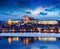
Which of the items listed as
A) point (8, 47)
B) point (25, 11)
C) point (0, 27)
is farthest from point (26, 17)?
point (8, 47)

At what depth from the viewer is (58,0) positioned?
440 cm

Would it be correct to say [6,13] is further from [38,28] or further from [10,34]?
[38,28]

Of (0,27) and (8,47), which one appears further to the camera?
(0,27)

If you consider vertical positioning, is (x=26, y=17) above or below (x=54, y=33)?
above

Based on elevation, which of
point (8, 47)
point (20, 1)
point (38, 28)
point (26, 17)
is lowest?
point (8, 47)

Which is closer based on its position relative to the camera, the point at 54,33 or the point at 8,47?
the point at 8,47

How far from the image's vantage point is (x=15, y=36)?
450cm

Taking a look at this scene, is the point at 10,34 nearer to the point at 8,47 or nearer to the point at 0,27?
the point at 0,27

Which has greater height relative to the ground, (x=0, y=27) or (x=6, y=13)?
(x=6, y=13)

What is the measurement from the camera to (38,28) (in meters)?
4.38

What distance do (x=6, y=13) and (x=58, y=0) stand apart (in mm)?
1326

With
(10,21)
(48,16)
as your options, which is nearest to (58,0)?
(48,16)

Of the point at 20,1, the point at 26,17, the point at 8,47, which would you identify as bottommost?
the point at 8,47

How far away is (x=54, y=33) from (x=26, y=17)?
0.81 metres
